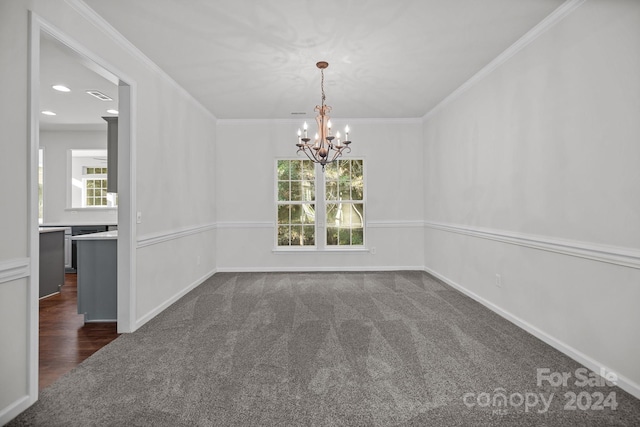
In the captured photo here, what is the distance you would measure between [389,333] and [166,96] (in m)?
3.65

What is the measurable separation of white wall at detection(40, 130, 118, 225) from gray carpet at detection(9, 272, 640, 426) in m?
4.32

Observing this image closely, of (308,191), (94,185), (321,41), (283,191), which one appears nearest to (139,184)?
(321,41)

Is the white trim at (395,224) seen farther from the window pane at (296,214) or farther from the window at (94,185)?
the window at (94,185)

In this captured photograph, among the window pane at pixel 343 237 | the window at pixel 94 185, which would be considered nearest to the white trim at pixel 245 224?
the window pane at pixel 343 237

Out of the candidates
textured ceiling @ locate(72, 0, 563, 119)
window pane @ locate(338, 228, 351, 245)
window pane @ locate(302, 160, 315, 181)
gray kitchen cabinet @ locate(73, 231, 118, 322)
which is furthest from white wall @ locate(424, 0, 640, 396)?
gray kitchen cabinet @ locate(73, 231, 118, 322)

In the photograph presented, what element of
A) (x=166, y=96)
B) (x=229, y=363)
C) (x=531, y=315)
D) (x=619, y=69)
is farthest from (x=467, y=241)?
(x=166, y=96)

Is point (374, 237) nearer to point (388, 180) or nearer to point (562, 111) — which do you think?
point (388, 180)

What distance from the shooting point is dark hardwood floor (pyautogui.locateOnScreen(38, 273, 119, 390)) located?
2428 mm

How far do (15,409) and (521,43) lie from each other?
472 centimetres

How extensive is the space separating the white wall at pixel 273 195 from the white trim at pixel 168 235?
780mm

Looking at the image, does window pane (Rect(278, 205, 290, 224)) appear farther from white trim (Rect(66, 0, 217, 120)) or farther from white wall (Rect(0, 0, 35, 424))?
white wall (Rect(0, 0, 35, 424))

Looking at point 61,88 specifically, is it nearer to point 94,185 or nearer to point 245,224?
point 94,185

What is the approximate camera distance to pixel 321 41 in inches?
118

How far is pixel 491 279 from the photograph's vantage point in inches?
142
